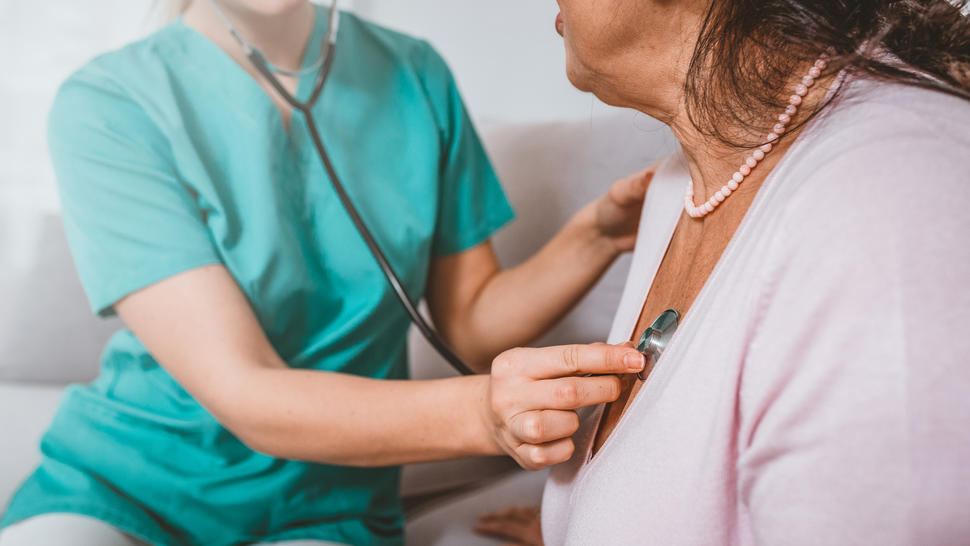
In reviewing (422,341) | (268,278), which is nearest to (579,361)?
(268,278)

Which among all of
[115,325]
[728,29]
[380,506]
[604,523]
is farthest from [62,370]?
[728,29]

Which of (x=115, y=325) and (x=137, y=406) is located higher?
(x=137, y=406)

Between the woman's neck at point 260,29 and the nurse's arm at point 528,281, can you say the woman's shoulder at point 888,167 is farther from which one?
the woman's neck at point 260,29

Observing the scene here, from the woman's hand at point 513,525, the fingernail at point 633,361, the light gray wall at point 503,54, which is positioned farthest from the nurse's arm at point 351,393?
the light gray wall at point 503,54

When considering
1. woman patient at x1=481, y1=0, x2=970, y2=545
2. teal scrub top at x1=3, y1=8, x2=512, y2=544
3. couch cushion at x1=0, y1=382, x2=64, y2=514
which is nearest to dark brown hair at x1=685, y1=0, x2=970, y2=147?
woman patient at x1=481, y1=0, x2=970, y2=545

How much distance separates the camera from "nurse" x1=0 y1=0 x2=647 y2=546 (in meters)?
0.73

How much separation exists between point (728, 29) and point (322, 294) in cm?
60

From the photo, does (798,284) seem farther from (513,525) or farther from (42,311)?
(42,311)

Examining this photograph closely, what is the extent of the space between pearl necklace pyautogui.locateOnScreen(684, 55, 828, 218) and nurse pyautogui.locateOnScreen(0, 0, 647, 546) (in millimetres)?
225

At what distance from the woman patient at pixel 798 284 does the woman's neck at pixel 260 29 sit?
0.49 m

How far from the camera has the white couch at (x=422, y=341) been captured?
1033mm

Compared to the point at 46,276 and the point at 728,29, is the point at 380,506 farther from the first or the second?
the point at 46,276

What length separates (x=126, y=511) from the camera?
2.83 ft

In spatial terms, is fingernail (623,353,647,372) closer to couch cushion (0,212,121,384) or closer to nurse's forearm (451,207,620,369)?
nurse's forearm (451,207,620,369)
